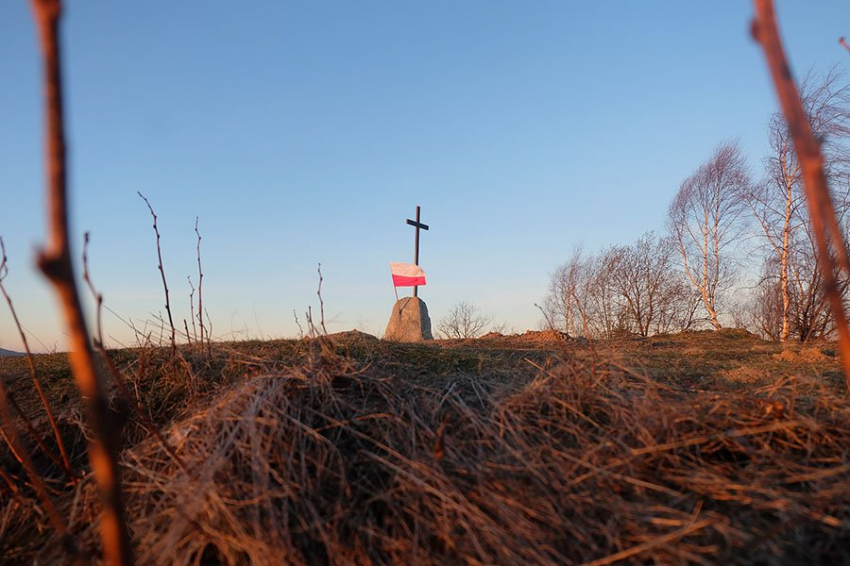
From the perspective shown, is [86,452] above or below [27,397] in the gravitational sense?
below

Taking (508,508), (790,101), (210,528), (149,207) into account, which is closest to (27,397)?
(149,207)

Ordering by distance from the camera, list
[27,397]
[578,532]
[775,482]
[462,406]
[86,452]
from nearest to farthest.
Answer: [578,532] < [775,482] < [462,406] < [86,452] < [27,397]

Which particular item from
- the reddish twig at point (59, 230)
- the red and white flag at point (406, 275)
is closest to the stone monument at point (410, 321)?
the red and white flag at point (406, 275)

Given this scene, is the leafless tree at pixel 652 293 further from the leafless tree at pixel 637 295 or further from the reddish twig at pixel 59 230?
the reddish twig at pixel 59 230

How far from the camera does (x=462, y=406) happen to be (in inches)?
109

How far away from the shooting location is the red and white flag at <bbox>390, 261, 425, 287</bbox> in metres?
12.7

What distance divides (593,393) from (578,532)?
3.54 ft

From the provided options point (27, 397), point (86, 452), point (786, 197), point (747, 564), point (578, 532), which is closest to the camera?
point (747, 564)

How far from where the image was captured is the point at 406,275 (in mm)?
12812

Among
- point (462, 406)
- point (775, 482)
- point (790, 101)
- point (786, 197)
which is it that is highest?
point (786, 197)

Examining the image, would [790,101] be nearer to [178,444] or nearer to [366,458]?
[366,458]

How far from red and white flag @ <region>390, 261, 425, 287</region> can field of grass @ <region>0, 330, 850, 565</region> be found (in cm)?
944

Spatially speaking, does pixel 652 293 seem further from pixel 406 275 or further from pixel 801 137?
pixel 801 137

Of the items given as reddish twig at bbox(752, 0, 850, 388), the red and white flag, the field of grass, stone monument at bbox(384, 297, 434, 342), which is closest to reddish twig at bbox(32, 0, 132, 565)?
the field of grass
